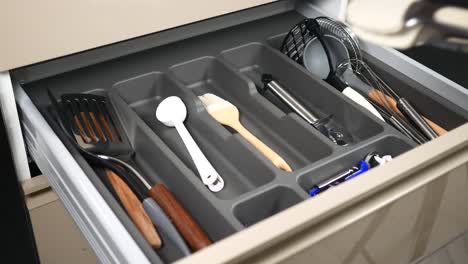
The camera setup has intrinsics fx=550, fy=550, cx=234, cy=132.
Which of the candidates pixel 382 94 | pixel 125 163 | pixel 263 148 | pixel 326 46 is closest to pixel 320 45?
pixel 326 46

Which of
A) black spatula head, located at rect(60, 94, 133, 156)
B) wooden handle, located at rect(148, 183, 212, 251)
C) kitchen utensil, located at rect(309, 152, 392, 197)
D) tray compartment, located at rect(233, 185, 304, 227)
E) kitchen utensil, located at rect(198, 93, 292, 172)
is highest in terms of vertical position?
black spatula head, located at rect(60, 94, 133, 156)

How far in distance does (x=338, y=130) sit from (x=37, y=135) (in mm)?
456

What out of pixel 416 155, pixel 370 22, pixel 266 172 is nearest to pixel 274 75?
pixel 266 172

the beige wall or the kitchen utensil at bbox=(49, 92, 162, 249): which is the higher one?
the beige wall

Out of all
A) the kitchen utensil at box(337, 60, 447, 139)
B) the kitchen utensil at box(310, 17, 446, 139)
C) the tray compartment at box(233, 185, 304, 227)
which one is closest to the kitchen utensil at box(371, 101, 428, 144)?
the kitchen utensil at box(337, 60, 447, 139)

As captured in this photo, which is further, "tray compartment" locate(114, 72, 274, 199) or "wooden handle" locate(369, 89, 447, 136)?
"wooden handle" locate(369, 89, 447, 136)

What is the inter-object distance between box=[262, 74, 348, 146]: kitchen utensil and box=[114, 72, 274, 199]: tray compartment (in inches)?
5.4

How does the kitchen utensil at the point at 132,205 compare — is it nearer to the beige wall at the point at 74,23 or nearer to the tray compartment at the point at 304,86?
the beige wall at the point at 74,23

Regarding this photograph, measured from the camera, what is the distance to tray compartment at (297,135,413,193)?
764 millimetres

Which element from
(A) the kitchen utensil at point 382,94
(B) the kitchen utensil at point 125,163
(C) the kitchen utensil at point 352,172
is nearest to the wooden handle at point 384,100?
(A) the kitchen utensil at point 382,94

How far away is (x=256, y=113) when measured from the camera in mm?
913

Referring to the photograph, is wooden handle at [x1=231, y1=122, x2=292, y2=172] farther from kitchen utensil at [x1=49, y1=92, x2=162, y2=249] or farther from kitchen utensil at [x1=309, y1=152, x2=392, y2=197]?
kitchen utensil at [x1=49, y1=92, x2=162, y2=249]

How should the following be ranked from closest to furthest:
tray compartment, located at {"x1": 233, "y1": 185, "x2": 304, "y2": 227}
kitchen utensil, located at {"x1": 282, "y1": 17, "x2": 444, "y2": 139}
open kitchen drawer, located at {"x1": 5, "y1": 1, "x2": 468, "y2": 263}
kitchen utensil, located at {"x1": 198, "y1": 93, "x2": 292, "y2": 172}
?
1. open kitchen drawer, located at {"x1": 5, "y1": 1, "x2": 468, "y2": 263}
2. tray compartment, located at {"x1": 233, "y1": 185, "x2": 304, "y2": 227}
3. kitchen utensil, located at {"x1": 198, "y1": 93, "x2": 292, "y2": 172}
4. kitchen utensil, located at {"x1": 282, "y1": 17, "x2": 444, "y2": 139}

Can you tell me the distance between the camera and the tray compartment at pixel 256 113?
84cm
